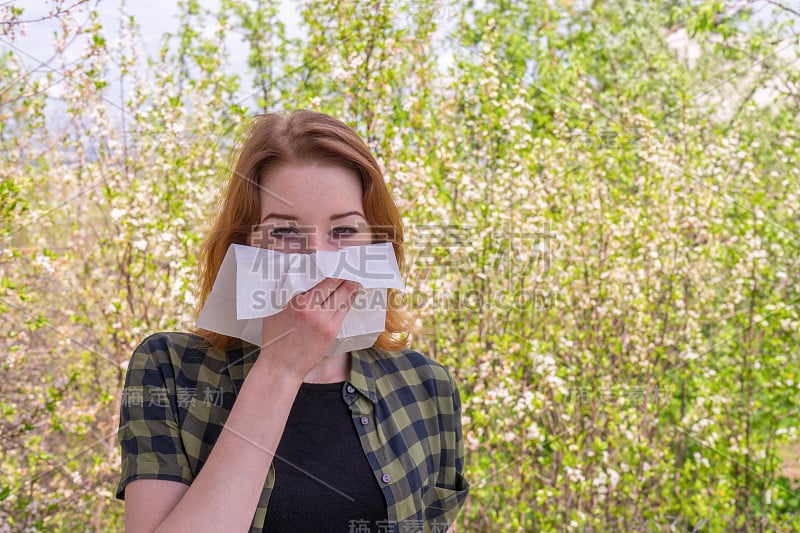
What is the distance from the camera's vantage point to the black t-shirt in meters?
1.05

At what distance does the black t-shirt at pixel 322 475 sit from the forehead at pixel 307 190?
32 centimetres

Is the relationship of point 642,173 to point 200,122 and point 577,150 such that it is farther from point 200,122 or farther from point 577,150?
point 200,122

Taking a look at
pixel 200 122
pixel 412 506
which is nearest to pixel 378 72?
pixel 200 122

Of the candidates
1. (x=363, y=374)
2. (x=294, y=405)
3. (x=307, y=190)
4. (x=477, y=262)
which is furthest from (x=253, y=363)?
(x=477, y=262)

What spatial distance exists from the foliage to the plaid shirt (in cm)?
118

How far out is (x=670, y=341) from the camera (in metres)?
3.02

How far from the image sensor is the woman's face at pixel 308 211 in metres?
1.08

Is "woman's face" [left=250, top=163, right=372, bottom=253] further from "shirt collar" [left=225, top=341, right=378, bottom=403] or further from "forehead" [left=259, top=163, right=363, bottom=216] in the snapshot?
"shirt collar" [left=225, top=341, right=378, bottom=403]

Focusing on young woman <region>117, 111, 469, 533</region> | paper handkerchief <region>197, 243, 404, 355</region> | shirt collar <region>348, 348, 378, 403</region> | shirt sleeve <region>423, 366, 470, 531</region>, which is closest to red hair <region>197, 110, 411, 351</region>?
young woman <region>117, 111, 469, 533</region>

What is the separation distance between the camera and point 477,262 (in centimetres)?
271

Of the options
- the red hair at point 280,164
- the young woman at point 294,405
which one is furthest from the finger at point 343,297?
the red hair at point 280,164

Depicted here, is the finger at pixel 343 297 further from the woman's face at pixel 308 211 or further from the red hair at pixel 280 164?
the red hair at pixel 280 164

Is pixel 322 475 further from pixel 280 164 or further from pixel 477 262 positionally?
pixel 477 262

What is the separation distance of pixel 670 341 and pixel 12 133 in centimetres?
320
